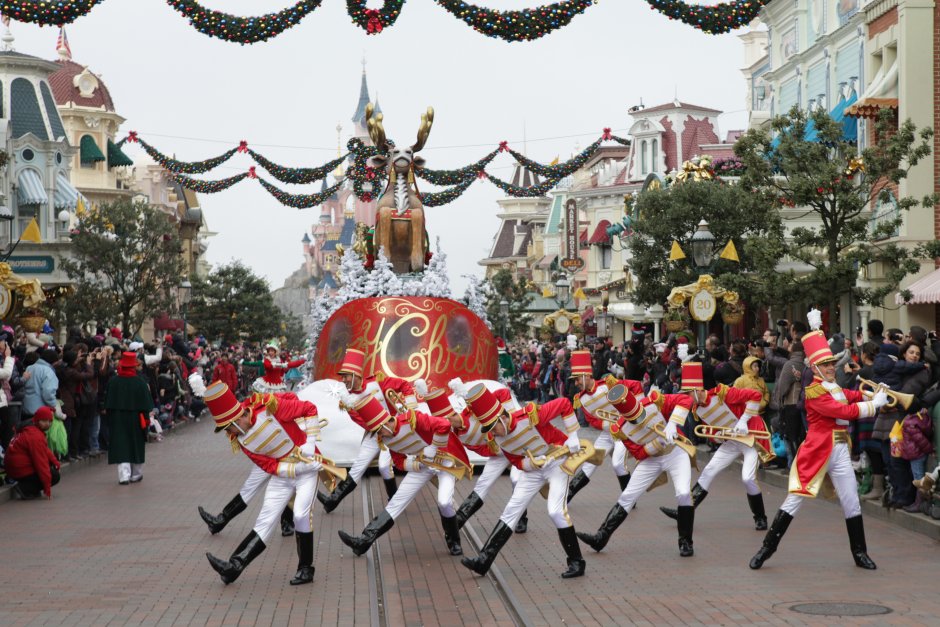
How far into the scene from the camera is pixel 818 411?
36.0 feet

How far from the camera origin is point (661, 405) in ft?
39.8

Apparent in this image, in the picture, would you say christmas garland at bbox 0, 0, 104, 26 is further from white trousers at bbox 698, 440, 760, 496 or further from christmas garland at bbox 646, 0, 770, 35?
white trousers at bbox 698, 440, 760, 496

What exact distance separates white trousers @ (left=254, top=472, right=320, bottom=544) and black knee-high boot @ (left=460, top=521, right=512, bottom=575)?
4.10 feet

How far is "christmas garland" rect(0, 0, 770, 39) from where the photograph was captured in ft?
48.1

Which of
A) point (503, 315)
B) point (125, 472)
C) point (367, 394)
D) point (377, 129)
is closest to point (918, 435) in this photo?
point (367, 394)

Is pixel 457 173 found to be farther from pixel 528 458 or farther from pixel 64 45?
pixel 64 45

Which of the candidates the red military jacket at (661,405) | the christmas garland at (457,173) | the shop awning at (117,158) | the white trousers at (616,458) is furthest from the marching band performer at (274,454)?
the shop awning at (117,158)

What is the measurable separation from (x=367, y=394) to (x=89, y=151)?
162 ft

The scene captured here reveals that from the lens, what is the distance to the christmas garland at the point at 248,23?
586 inches

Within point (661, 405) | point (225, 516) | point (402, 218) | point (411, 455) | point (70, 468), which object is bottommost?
point (70, 468)

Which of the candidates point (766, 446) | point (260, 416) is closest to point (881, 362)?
point (766, 446)

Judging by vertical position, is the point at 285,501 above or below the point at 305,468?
below

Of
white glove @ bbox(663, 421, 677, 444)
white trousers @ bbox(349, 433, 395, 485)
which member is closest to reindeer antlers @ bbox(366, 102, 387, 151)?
white trousers @ bbox(349, 433, 395, 485)

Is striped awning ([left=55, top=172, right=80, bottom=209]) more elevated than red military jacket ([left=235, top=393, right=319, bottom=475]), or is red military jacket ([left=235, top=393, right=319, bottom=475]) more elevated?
striped awning ([left=55, top=172, right=80, bottom=209])
